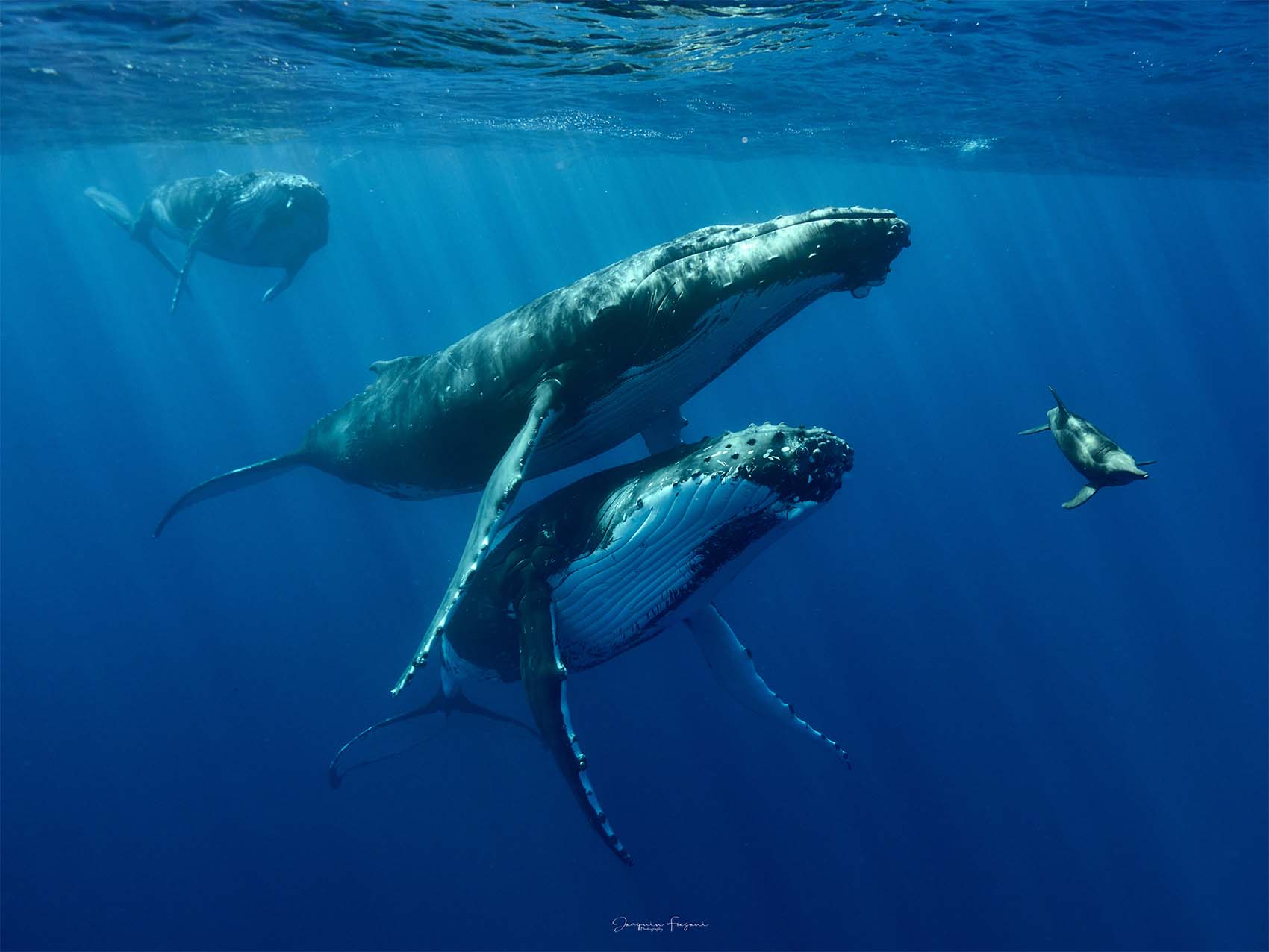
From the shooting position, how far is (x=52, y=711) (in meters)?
17.3

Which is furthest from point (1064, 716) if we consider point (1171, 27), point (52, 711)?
point (52, 711)

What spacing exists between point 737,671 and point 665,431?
2.50 m

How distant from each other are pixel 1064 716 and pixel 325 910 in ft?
58.8

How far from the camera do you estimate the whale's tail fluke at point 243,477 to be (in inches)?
386

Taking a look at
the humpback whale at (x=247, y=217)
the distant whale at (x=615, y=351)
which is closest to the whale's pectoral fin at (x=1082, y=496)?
the distant whale at (x=615, y=351)

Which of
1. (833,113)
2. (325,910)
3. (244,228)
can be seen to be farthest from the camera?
(833,113)

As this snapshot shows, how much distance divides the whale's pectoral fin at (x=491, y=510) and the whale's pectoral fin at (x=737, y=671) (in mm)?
2463

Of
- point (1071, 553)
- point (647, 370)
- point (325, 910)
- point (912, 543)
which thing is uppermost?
point (647, 370)

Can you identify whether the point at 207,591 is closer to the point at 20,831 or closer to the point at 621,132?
the point at 20,831

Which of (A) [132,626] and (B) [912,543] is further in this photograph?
(B) [912,543]

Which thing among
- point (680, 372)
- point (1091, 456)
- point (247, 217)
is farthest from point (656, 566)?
point (247, 217)

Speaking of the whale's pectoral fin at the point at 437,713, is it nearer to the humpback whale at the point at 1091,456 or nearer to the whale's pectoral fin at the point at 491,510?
the whale's pectoral fin at the point at 491,510

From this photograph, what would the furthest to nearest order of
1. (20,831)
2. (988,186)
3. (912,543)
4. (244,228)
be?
(988,186)
(912,543)
(244,228)
(20,831)

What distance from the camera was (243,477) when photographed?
10.1m
